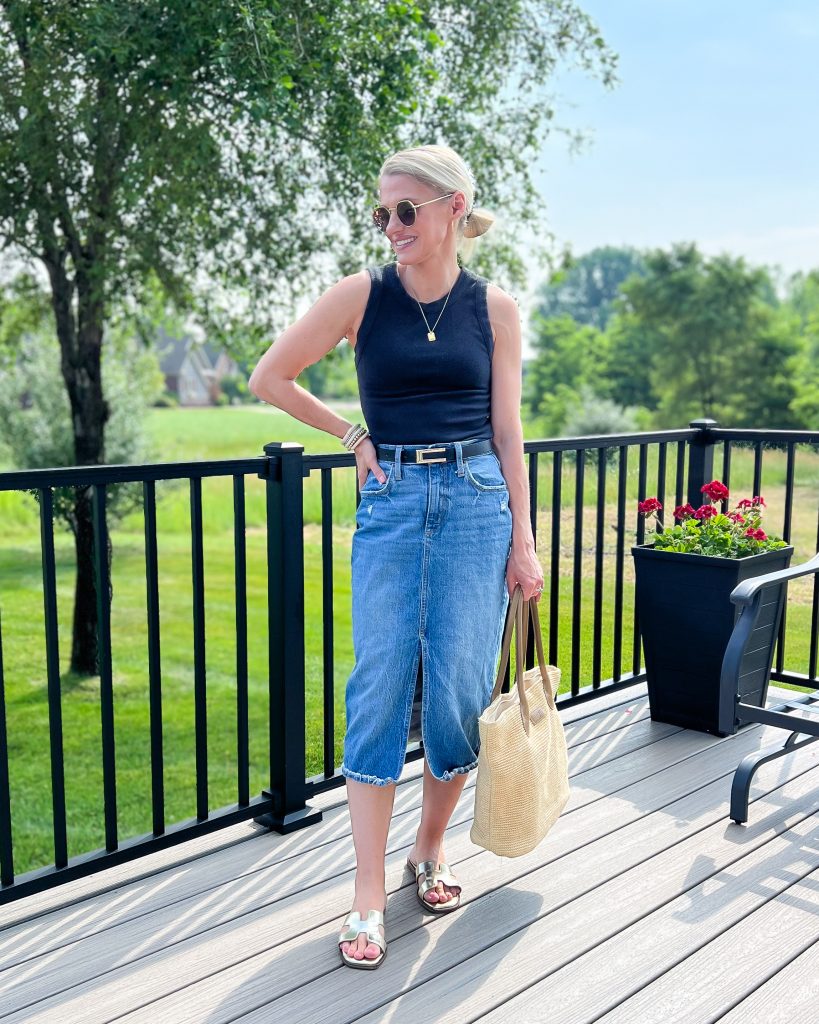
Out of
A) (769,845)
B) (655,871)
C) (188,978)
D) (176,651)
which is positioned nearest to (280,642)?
(188,978)

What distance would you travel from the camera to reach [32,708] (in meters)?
10.2

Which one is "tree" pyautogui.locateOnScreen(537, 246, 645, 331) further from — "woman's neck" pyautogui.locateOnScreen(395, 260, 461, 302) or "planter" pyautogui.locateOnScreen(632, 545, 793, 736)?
"woman's neck" pyautogui.locateOnScreen(395, 260, 461, 302)

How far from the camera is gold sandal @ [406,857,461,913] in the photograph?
7.36ft

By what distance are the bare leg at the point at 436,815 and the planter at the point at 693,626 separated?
1317 millimetres

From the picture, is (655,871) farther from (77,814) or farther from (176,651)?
(176,651)

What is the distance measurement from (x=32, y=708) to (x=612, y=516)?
7511 mm

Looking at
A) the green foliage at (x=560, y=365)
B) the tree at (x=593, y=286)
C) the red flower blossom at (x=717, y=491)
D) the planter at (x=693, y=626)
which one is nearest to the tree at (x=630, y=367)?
the green foliage at (x=560, y=365)

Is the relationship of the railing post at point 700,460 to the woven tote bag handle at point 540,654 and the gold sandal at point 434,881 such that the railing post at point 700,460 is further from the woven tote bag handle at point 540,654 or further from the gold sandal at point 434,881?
the gold sandal at point 434,881

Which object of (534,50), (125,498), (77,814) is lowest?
(77,814)

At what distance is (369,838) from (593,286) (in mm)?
77570

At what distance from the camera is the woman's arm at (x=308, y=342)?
206 cm

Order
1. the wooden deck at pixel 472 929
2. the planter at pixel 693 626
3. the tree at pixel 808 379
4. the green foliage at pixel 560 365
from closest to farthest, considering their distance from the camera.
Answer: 1. the wooden deck at pixel 472 929
2. the planter at pixel 693 626
3. the tree at pixel 808 379
4. the green foliage at pixel 560 365

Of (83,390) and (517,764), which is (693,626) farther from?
(83,390)

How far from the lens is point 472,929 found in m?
2.18
